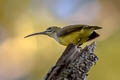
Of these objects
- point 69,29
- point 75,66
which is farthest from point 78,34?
point 75,66

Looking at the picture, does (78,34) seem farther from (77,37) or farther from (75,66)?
(75,66)

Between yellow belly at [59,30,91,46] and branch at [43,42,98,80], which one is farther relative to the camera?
yellow belly at [59,30,91,46]

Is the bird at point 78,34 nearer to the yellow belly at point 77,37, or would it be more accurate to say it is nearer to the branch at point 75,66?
the yellow belly at point 77,37

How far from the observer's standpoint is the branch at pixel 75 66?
4016mm

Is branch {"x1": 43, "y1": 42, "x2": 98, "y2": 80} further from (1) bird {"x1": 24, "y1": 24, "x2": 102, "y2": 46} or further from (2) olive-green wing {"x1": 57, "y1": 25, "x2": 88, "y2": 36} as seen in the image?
(2) olive-green wing {"x1": 57, "y1": 25, "x2": 88, "y2": 36}

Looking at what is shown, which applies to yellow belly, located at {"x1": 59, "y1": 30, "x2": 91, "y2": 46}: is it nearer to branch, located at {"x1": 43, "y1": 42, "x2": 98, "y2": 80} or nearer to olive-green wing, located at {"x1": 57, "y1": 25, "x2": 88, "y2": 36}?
olive-green wing, located at {"x1": 57, "y1": 25, "x2": 88, "y2": 36}

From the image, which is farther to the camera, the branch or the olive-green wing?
the olive-green wing

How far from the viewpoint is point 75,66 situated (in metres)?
4.03

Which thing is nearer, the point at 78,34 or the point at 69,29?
the point at 78,34

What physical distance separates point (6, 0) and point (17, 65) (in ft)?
5.28

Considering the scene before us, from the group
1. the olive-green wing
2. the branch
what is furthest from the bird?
the branch

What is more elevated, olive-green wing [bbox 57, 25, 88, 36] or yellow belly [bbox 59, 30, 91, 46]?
olive-green wing [bbox 57, 25, 88, 36]

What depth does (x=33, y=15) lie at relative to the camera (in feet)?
32.4

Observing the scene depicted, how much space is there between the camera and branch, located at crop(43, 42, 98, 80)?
4.02 metres
